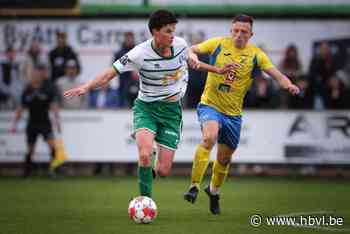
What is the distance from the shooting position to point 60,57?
22.1 metres

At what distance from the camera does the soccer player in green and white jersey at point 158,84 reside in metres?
11.1

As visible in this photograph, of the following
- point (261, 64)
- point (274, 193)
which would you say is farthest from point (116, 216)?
point (274, 193)

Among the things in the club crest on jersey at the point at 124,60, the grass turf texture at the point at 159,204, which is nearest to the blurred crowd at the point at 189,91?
the grass turf texture at the point at 159,204

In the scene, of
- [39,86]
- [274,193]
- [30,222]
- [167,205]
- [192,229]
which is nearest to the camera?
[192,229]

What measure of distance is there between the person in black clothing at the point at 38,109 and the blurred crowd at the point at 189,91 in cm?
13

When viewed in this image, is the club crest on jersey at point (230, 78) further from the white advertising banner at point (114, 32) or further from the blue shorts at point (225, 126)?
the white advertising banner at point (114, 32)

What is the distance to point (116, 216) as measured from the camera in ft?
39.8

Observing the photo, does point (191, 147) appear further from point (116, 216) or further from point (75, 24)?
point (116, 216)

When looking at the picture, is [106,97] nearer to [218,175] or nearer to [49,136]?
[49,136]

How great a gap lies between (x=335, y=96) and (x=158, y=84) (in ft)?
35.7

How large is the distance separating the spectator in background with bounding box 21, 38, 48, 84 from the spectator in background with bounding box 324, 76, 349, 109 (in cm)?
657

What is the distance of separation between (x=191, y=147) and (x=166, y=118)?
32.3ft

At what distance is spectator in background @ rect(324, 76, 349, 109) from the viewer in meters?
21.8

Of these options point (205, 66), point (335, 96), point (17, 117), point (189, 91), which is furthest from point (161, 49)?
point (335, 96)
